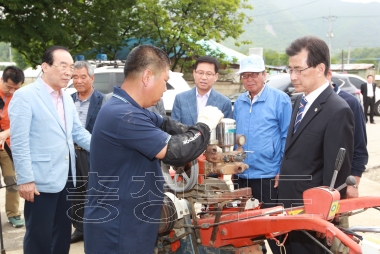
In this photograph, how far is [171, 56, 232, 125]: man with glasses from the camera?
4.37 m

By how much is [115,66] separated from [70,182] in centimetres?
648

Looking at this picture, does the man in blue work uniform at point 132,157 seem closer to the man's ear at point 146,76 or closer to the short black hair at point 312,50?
the man's ear at point 146,76

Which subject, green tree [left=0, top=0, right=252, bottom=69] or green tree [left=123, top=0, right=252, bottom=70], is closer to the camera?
green tree [left=0, top=0, right=252, bottom=69]

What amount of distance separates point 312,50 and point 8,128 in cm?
389

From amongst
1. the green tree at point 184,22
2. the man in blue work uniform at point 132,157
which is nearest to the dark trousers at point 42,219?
the man in blue work uniform at point 132,157

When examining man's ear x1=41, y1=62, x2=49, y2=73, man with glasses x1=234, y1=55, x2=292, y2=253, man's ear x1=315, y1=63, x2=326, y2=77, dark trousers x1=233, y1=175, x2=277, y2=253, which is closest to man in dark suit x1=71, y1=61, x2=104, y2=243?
man's ear x1=41, y1=62, x2=49, y2=73

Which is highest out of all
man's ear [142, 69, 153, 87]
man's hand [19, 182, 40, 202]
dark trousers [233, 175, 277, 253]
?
man's ear [142, 69, 153, 87]

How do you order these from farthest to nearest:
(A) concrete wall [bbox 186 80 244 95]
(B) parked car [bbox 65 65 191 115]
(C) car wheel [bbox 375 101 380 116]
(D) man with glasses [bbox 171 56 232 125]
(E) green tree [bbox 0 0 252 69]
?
(A) concrete wall [bbox 186 80 244 95] → (C) car wheel [bbox 375 101 380 116] → (E) green tree [bbox 0 0 252 69] → (B) parked car [bbox 65 65 191 115] → (D) man with glasses [bbox 171 56 232 125]

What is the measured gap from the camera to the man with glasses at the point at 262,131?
12.6 feet

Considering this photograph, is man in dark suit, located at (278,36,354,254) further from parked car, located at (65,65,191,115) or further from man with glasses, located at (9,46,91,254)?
parked car, located at (65,65,191,115)

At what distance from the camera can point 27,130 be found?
3316mm

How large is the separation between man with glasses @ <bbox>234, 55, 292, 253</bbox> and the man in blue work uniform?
1.43 metres

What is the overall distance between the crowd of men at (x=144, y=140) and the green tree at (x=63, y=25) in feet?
24.8

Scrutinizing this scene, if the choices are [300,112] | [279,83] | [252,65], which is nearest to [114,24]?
[279,83]
